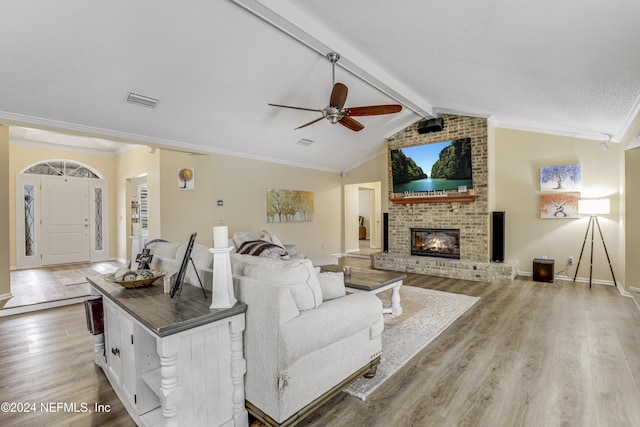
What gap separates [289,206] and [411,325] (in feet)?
14.7

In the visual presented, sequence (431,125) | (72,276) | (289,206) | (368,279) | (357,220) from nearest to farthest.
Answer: (368,279)
(72,276)
(431,125)
(289,206)
(357,220)

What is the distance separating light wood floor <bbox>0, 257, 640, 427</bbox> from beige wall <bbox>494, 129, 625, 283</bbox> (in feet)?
5.79

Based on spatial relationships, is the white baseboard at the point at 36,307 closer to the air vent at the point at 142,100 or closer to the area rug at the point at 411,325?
the air vent at the point at 142,100

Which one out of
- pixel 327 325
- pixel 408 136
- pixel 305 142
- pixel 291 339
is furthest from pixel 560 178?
pixel 291 339

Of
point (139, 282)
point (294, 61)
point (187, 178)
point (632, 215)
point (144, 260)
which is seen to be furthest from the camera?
point (187, 178)

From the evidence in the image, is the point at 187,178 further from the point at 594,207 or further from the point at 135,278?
the point at 594,207

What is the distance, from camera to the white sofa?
5.67 ft

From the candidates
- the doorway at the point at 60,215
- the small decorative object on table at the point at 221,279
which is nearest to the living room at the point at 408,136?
the doorway at the point at 60,215

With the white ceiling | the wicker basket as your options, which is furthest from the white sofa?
the white ceiling

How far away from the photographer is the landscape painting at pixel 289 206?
695 centimetres

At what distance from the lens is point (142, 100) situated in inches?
159

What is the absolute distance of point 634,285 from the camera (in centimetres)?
454

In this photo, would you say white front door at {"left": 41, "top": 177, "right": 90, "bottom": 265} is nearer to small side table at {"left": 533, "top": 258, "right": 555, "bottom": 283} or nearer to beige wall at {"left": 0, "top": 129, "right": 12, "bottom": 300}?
beige wall at {"left": 0, "top": 129, "right": 12, "bottom": 300}

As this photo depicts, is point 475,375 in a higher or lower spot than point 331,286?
lower
